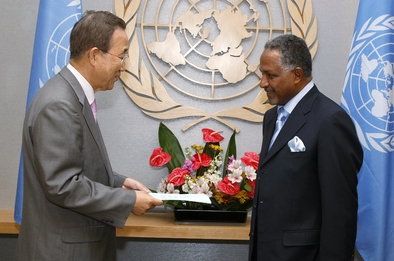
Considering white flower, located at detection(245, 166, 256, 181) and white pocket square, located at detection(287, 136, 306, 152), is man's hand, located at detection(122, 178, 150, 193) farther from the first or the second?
white flower, located at detection(245, 166, 256, 181)

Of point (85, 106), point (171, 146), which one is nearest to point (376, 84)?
point (171, 146)

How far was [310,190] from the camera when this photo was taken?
202 centimetres

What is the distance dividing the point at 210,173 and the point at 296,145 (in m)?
1.19

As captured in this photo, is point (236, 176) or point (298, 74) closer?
point (298, 74)

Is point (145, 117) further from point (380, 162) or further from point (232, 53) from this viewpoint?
point (380, 162)

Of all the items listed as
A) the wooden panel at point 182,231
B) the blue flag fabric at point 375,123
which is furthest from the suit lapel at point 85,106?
the blue flag fabric at point 375,123

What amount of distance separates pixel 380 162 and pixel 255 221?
1.14 m

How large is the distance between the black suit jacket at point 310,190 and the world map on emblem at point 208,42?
1.34 metres

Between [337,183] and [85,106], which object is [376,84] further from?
[85,106]

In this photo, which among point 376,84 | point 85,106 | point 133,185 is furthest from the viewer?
point 376,84

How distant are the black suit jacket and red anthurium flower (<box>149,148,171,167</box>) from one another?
1028mm

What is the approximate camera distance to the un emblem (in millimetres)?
2932

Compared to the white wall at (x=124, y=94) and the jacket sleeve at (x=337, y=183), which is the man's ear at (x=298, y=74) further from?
the white wall at (x=124, y=94)

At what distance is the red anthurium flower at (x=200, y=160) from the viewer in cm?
312
